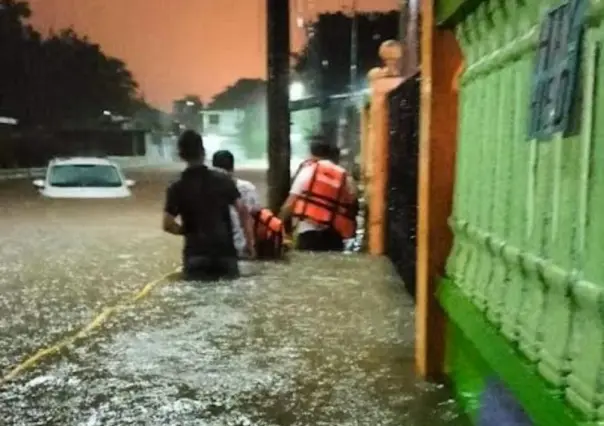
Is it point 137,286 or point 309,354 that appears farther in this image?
point 137,286

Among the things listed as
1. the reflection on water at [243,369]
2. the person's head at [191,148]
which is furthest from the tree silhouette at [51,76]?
the reflection on water at [243,369]

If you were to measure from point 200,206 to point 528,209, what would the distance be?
596cm

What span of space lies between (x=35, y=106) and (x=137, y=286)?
2410 inches

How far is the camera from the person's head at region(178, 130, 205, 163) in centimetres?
932

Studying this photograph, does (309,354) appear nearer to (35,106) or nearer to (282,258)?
(282,258)

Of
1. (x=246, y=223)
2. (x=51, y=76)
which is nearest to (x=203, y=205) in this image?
(x=246, y=223)

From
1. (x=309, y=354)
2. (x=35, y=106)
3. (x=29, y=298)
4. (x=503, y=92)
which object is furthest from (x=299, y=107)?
(x=35, y=106)

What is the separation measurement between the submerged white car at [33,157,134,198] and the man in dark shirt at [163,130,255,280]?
12571 millimetres

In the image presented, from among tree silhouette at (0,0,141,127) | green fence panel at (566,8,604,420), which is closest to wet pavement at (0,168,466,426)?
green fence panel at (566,8,604,420)

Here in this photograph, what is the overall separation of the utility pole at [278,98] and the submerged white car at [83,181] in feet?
26.8

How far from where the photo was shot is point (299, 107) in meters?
28.0

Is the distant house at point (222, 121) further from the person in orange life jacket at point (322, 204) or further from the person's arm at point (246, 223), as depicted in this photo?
the person's arm at point (246, 223)

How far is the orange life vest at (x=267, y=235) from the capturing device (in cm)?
1108

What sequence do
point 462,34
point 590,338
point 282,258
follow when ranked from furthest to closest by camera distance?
1. point 282,258
2. point 462,34
3. point 590,338
